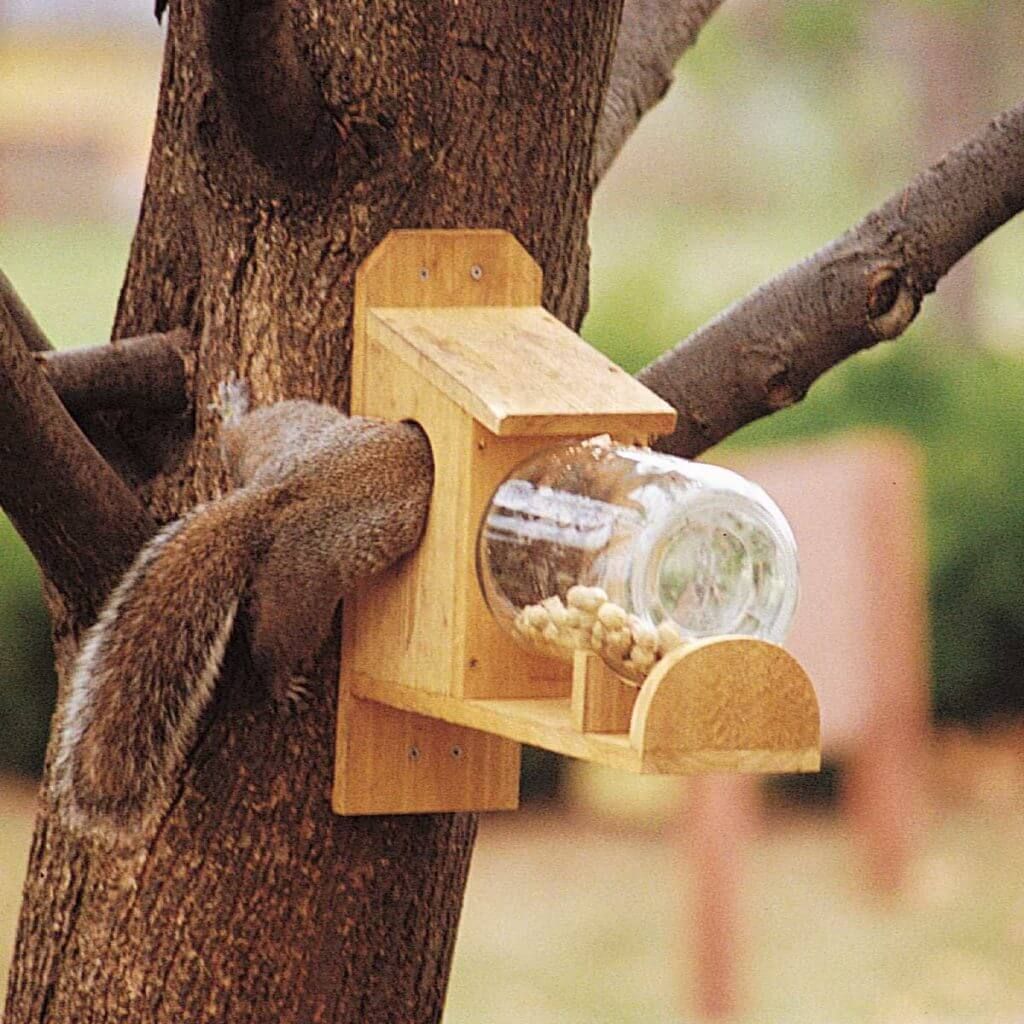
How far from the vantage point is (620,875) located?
434cm

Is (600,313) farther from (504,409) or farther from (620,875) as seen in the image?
(504,409)

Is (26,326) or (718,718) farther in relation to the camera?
(26,326)

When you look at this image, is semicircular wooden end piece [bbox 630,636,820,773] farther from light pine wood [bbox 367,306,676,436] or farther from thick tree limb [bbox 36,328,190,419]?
thick tree limb [bbox 36,328,190,419]

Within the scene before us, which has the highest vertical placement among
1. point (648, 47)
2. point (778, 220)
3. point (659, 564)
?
point (778, 220)

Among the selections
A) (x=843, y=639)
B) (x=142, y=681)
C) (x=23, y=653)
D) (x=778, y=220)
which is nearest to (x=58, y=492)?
(x=142, y=681)

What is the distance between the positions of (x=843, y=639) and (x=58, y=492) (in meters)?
2.63

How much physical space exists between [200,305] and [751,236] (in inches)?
190

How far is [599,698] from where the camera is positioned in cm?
100

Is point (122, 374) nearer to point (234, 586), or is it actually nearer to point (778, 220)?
point (234, 586)

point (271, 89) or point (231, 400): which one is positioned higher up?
point (271, 89)

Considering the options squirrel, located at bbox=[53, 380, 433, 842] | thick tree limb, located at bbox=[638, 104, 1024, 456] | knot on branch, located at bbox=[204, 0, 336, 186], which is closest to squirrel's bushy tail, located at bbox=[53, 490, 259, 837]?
squirrel, located at bbox=[53, 380, 433, 842]

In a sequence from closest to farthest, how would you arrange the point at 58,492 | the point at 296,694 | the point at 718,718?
the point at 718,718 < the point at 58,492 < the point at 296,694

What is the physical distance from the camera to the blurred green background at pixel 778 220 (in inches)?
168

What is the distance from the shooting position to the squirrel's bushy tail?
1.11m
